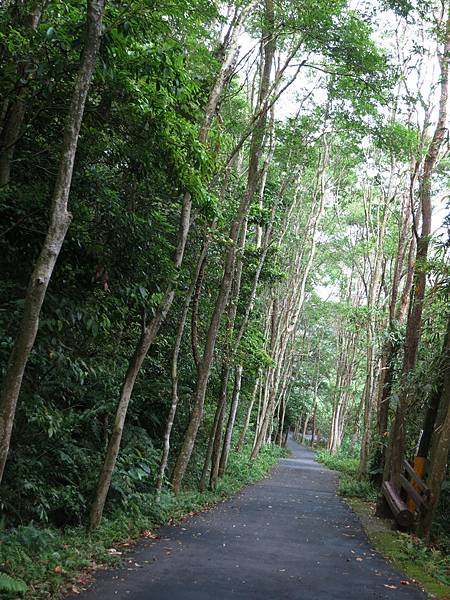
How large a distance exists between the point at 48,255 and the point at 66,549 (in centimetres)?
333

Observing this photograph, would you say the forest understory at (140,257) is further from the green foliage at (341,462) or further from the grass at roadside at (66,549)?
the green foliage at (341,462)

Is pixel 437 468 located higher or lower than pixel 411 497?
higher

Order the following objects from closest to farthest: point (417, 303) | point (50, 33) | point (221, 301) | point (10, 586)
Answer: point (10, 586)
point (50, 33)
point (417, 303)
point (221, 301)

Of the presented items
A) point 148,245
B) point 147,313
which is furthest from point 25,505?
point 148,245

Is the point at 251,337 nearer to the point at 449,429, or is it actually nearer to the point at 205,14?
the point at 449,429

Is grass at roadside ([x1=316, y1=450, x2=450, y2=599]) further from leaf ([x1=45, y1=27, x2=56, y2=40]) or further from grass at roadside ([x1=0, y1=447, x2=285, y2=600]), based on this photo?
leaf ([x1=45, y1=27, x2=56, y2=40])

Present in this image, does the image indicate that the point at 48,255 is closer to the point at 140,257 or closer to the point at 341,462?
the point at 140,257

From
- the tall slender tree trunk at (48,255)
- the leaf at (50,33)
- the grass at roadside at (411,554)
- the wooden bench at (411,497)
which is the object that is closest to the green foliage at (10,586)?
the tall slender tree trunk at (48,255)

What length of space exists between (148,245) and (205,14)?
12.7ft

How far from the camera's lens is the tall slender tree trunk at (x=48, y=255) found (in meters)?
4.66

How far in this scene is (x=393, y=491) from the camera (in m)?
11.4

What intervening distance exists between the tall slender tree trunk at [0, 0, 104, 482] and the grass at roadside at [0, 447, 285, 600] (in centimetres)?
113

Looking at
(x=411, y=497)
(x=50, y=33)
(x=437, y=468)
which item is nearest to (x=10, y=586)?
(x=50, y=33)

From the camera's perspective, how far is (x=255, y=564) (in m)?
7.00
